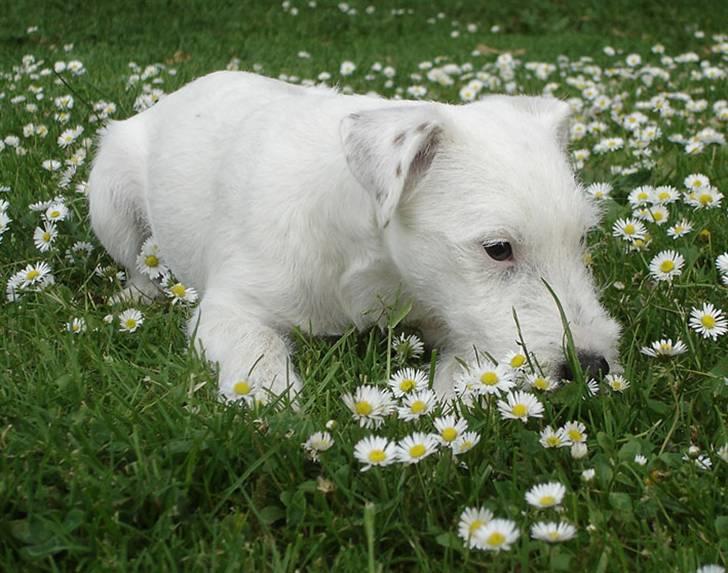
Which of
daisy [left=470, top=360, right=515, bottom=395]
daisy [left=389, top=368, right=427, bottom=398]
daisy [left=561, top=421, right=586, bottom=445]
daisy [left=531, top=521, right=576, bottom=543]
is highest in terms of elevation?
daisy [left=531, top=521, right=576, bottom=543]

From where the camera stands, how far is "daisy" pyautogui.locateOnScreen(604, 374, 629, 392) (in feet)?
8.32

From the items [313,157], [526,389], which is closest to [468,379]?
[526,389]

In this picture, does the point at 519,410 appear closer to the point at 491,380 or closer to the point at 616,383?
the point at 491,380

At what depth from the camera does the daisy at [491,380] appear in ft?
7.72

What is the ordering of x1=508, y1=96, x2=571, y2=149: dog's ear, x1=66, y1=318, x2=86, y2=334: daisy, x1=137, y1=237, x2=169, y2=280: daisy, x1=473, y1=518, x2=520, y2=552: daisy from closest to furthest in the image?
x1=473, y1=518, x2=520, y2=552: daisy, x1=66, y1=318, x2=86, y2=334: daisy, x1=508, y1=96, x2=571, y2=149: dog's ear, x1=137, y1=237, x2=169, y2=280: daisy

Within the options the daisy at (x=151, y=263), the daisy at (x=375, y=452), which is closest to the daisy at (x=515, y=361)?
the daisy at (x=375, y=452)

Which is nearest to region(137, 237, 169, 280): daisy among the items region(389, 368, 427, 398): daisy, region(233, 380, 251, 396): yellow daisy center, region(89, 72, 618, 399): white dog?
region(89, 72, 618, 399): white dog

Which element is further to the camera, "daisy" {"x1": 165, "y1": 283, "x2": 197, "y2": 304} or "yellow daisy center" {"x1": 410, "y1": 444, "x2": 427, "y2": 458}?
"daisy" {"x1": 165, "y1": 283, "x2": 197, "y2": 304}

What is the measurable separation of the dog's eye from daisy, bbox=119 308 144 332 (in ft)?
3.88

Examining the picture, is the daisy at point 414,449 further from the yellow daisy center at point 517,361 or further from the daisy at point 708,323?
the daisy at point 708,323

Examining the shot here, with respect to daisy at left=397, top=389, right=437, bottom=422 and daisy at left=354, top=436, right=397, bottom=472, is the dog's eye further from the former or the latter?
daisy at left=354, top=436, right=397, bottom=472

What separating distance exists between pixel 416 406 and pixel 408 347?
540 mm

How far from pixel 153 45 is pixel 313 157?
593cm

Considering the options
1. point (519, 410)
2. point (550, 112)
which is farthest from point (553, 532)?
point (550, 112)
